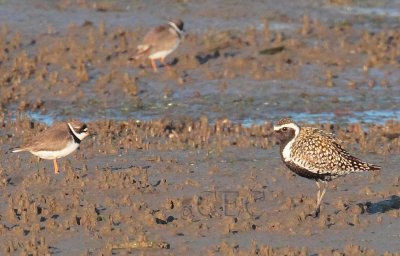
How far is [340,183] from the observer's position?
47.2ft

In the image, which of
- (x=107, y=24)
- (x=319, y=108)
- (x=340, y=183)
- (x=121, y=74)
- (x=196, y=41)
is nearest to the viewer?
(x=340, y=183)

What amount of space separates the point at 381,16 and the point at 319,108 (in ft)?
26.2

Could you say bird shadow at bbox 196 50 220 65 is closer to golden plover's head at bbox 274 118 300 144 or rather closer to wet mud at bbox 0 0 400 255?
wet mud at bbox 0 0 400 255

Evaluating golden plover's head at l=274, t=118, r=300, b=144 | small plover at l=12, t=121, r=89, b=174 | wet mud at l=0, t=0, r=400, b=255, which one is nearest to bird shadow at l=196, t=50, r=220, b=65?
wet mud at l=0, t=0, r=400, b=255

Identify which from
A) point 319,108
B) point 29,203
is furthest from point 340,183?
point 319,108

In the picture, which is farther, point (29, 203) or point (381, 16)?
point (381, 16)

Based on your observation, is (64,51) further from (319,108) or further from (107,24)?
(319,108)

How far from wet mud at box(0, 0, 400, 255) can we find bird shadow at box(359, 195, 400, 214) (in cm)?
4

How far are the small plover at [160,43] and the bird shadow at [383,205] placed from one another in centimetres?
939

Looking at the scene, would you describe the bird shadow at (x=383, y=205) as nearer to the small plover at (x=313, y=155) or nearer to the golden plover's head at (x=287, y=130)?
the small plover at (x=313, y=155)

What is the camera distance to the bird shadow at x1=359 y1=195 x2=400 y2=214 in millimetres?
13109

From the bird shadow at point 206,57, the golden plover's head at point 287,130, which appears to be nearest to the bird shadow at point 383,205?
the golden plover's head at point 287,130

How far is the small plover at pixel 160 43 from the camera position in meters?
22.0

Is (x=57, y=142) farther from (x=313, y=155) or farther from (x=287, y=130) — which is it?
(x=313, y=155)
